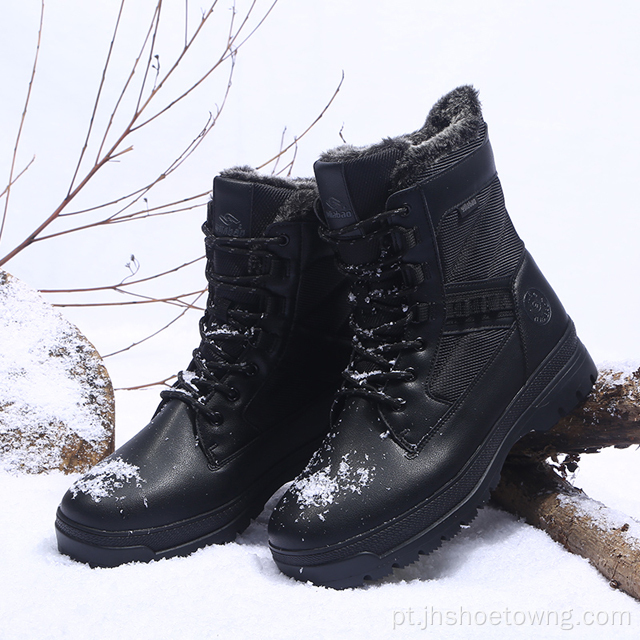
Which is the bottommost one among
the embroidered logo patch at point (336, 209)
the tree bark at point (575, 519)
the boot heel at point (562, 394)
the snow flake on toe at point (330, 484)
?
the tree bark at point (575, 519)

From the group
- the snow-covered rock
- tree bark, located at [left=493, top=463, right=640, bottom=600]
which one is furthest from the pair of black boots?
the snow-covered rock

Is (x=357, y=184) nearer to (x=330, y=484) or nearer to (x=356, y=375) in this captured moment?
(x=356, y=375)

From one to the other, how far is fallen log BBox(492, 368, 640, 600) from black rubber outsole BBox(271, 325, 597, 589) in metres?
0.05

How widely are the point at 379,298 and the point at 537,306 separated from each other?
31cm

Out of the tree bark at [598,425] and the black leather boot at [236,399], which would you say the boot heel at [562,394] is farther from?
the black leather boot at [236,399]

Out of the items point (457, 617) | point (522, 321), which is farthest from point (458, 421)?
point (457, 617)

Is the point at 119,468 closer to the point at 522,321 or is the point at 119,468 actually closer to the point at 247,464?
the point at 247,464

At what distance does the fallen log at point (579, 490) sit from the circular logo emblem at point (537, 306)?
170 mm

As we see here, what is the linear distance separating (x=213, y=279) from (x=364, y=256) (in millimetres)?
327

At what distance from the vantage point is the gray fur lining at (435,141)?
1075mm

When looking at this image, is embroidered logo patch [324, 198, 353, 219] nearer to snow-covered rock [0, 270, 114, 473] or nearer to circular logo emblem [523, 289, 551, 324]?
circular logo emblem [523, 289, 551, 324]

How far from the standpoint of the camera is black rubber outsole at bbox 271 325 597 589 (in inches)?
37.9

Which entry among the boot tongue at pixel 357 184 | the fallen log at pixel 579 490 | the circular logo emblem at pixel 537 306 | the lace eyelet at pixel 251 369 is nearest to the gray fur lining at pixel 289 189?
the boot tongue at pixel 357 184

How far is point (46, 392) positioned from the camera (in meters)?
1.55
